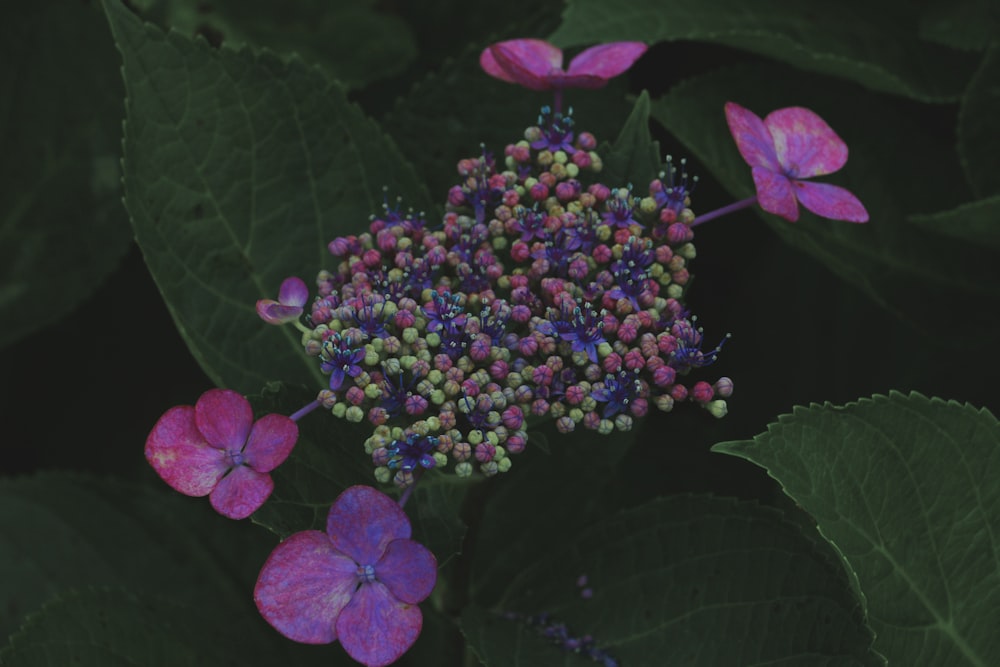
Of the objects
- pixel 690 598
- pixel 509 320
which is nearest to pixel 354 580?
pixel 509 320

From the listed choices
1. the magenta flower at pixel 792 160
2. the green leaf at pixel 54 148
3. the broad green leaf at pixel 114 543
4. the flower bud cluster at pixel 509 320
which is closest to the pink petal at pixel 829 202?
the magenta flower at pixel 792 160

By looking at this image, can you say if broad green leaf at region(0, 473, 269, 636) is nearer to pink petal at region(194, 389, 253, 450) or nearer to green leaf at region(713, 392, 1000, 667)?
pink petal at region(194, 389, 253, 450)

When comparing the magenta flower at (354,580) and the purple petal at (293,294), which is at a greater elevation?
the purple petal at (293,294)

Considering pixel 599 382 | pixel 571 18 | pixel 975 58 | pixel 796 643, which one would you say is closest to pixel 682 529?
pixel 796 643

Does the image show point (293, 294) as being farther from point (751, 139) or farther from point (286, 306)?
point (751, 139)

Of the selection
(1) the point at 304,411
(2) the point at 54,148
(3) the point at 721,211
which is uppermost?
(3) the point at 721,211

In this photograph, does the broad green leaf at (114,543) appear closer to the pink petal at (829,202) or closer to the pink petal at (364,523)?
the pink petal at (364,523)
